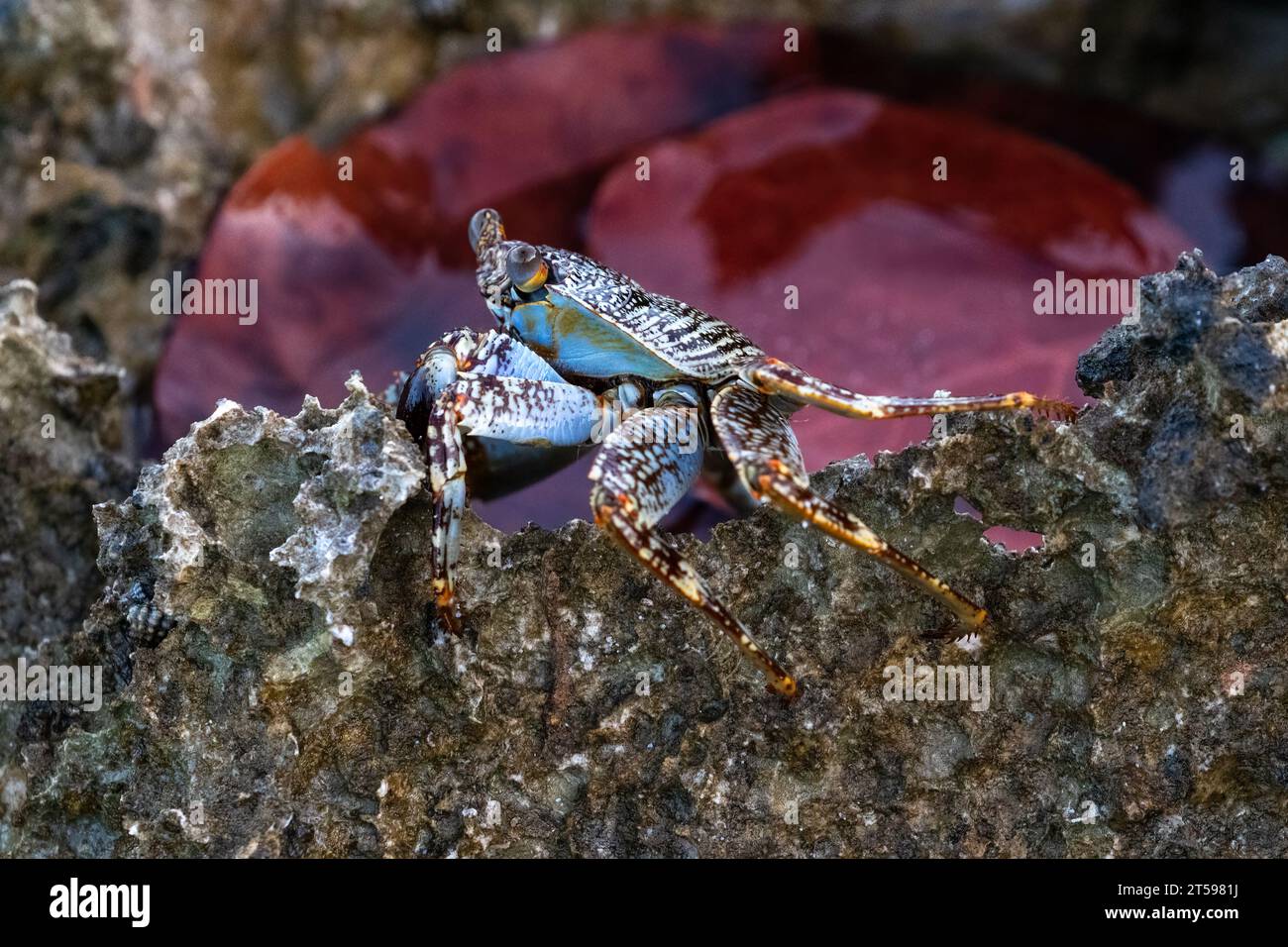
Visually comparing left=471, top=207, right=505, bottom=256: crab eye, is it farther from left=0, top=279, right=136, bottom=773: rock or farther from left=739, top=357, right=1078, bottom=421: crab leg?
left=0, top=279, right=136, bottom=773: rock

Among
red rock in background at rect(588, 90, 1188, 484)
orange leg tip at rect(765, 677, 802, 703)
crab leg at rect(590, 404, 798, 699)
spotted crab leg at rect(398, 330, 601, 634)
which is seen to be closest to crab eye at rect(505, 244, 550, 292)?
spotted crab leg at rect(398, 330, 601, 634)

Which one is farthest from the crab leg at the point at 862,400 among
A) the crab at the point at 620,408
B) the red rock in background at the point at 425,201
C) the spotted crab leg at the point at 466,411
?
the red rock in background at the point at 425,201

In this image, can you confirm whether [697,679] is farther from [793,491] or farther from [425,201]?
[425,201]

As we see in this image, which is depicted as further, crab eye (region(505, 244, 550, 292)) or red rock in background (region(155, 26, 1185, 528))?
red rock in background (region(155, 26, 1185, 528))

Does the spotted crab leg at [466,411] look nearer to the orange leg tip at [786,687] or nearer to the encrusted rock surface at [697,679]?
the encrusted rock surface at [697,679]

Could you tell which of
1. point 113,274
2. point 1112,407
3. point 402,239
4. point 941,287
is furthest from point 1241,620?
point 113,274

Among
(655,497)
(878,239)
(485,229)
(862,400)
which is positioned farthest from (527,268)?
(878,239)
